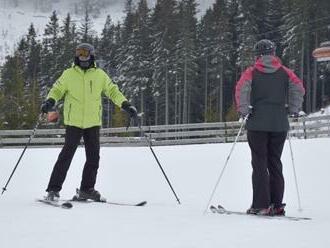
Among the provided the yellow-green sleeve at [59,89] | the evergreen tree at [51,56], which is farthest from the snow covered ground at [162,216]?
the evergreen tree at [51,56]

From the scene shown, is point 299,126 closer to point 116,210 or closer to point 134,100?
point 116,210

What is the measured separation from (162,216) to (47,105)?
1.81 m

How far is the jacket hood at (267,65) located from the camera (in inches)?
203

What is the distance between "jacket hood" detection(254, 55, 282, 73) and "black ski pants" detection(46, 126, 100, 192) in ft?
6.13

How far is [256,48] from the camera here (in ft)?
17.2

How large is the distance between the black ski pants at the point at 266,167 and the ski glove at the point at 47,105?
6.82ft

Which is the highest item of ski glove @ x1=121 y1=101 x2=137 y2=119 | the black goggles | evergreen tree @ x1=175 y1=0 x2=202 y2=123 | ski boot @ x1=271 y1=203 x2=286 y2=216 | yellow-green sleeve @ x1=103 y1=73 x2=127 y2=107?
evergreen tree @ x1=175 y1=0 x2=202 y2=123

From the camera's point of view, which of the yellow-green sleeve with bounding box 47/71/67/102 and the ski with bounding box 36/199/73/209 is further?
the yellow-green sleeve with bounding box 47/71/67/102

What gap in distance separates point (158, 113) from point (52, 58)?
40.7 ft

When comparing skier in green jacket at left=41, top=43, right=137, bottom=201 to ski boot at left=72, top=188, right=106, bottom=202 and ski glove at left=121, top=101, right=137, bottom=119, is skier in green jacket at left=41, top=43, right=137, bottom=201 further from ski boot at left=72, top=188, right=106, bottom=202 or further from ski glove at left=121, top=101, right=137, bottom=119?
ski glove at left=121, top=101, right=137, bottom=119

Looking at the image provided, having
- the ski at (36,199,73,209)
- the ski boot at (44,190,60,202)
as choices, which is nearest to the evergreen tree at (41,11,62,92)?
the ski boot at (44,190,60,202)

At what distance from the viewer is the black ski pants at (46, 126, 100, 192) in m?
5.79

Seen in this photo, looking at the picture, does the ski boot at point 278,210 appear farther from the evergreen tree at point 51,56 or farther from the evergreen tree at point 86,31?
the evergreen tree at point 86,31

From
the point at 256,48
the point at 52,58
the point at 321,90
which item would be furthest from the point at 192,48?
the point at 256,48
